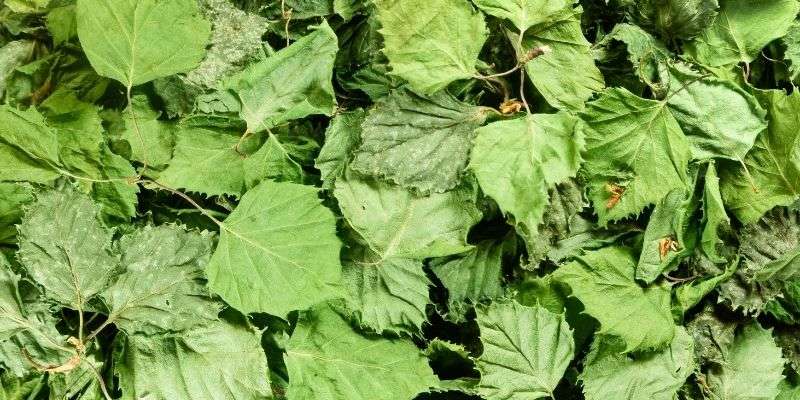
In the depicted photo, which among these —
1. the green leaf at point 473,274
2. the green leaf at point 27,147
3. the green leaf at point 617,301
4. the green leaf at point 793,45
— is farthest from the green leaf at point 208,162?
the green leaf at point 793,45

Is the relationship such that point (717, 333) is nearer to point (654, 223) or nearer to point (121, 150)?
point (654, 223)

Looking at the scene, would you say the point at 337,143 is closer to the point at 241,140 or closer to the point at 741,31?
the point at 241,140

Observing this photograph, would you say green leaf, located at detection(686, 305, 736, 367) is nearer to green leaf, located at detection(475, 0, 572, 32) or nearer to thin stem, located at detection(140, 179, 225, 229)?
green leaf, located at detection(475, 0, 572, 32)

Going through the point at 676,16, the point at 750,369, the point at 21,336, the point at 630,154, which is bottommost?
the point at 750,369

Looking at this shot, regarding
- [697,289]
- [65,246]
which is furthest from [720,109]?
[65,246]

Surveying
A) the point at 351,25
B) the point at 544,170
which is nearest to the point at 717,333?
the point at 544,170

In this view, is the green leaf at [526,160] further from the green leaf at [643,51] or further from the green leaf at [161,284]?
the green leaf at [161,284]
